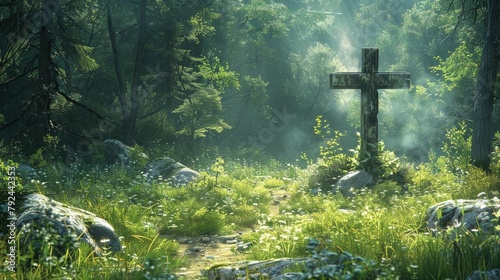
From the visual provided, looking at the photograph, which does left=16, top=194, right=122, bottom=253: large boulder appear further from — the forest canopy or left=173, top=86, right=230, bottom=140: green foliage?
left=173, top=86, right=230, bottom=140: green foliage

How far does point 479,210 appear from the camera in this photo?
6938 mm

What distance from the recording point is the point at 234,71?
35.6 m

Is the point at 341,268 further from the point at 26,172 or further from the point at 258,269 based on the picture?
the point at 26,172

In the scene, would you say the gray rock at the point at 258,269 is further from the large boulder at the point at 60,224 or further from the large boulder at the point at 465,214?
the large boulder at the point at 465,214

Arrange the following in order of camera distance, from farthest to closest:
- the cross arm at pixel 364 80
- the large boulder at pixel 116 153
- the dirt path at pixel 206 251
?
the large boulder at pixel 116 153 → the cross arm at pixel 364 80 → the dirt path at pixel 206 251

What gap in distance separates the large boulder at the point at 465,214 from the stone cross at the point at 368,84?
7359 millimetres

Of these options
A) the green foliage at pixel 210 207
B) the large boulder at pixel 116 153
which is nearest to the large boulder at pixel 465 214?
the green foliage at pixel 210 207

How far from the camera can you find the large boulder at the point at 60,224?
19.5 feet

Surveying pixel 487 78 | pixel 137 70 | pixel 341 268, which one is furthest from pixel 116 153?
pixel 341 268

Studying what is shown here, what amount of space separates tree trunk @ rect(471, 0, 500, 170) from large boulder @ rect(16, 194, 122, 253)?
1134 centimetres

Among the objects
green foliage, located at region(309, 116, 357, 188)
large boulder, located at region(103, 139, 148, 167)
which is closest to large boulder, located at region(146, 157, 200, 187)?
large boulder, located at region(103, 139, 148, 167)

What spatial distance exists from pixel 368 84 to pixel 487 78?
11.0 feet

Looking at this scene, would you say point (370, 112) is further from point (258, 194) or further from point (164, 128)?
point (164, 128)

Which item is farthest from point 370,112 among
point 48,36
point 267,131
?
point 267,131
